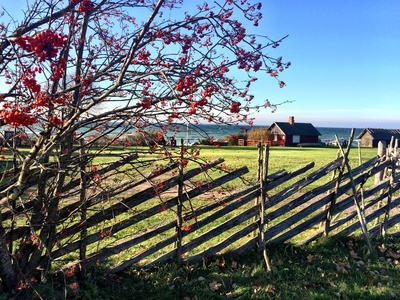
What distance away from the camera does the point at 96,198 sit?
166 inches

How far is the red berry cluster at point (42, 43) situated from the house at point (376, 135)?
60.6m

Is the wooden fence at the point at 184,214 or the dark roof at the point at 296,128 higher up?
the dark roof at the point at 296,128

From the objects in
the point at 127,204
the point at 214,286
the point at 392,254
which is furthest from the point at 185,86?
the point at 392,254

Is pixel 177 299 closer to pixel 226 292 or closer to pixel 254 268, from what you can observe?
pixel 226 292

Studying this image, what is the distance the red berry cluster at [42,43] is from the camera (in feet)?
6.86

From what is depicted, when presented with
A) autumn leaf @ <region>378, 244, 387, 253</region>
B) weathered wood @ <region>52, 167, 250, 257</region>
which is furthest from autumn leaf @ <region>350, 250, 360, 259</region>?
weathered wood @ <region>52, 167, 250, 257</region>

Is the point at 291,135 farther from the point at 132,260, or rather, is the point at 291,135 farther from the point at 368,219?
the point at 132,260

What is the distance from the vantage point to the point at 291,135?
61.5 meters

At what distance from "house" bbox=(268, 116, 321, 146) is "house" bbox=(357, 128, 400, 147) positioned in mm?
7928

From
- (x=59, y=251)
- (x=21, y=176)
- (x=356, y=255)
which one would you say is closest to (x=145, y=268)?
(x=59, y=251)

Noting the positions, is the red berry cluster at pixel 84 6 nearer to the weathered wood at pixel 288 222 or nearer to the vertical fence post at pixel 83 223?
the vertical fence post at pixel 83 223

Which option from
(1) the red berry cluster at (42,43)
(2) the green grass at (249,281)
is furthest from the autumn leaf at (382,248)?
(1) the red berry cluster at (42,43)

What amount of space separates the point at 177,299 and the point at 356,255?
3.01 m

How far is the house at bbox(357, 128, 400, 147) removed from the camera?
56250 mm
